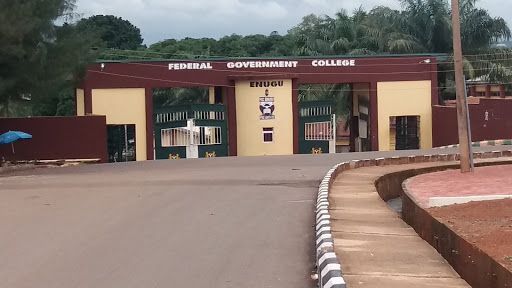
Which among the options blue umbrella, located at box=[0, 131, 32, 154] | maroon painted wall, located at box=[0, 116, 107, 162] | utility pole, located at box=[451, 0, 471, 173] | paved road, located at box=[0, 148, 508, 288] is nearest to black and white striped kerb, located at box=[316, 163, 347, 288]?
paved road, located at box=[0, 148, 508, 288]

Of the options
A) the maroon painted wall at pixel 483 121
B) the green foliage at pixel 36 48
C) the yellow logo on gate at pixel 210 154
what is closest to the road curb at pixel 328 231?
the green foliage at pixel 36 48

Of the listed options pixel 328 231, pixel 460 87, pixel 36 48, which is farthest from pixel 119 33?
pixel 328 231

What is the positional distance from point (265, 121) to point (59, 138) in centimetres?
1472

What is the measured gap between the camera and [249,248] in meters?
10.8

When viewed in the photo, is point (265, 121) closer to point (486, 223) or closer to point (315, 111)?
point (315, 111)

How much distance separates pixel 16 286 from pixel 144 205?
7.85m

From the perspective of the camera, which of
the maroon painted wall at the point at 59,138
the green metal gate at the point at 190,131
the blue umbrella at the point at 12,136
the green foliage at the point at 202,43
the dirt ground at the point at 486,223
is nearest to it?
the dirt ground at the point at 486,223

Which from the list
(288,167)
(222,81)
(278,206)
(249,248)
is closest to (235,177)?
(288,167)

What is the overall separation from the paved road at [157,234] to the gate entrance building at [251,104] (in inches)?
967

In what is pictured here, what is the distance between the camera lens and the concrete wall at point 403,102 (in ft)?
159

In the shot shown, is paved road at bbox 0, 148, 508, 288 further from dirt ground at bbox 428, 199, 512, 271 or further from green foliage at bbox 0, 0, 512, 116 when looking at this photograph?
green foliage at bbox 0, 0, 512, 116

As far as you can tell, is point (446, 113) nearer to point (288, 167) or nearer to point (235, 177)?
point (288, 167)

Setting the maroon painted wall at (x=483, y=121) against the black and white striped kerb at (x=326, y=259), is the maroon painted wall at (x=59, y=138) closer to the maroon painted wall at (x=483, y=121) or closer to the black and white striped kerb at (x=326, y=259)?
the maroon painted wall at (x=483, y=121)

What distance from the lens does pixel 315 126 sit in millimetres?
49531
